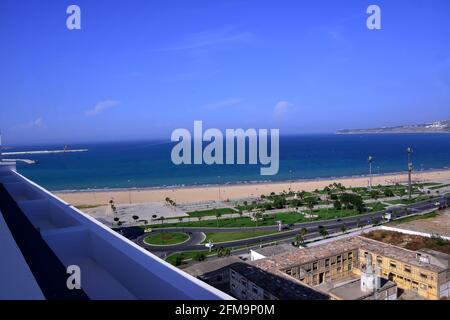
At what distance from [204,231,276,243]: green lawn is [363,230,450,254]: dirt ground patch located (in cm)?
615

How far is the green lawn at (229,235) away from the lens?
18891 mm

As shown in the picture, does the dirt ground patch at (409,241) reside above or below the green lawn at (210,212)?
above

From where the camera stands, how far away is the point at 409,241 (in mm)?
14344

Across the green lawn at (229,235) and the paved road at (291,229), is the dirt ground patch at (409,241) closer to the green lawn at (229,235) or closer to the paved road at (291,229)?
the paved road at (291,229)

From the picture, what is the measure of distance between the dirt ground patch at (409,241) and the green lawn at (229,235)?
6154mm

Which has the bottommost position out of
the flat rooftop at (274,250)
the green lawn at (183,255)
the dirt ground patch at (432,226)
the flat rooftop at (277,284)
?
the green lawn at (183,255)

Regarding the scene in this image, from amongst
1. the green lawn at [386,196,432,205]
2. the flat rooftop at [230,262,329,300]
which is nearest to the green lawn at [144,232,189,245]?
the flat rooftop at [230,262,329,300]

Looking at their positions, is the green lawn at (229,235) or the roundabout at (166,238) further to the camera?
the green lawn at (229,235)

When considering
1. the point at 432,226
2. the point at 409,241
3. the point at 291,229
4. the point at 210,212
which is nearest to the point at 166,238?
the point at 291,229

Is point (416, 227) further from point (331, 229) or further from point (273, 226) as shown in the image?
point (273, 226)

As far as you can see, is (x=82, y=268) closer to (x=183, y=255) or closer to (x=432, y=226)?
(x=183, y=255)

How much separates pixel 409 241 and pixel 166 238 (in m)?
11.7

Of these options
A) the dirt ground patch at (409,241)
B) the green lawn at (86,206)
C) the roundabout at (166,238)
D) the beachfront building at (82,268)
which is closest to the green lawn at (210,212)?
the roundabout at (166,238)
